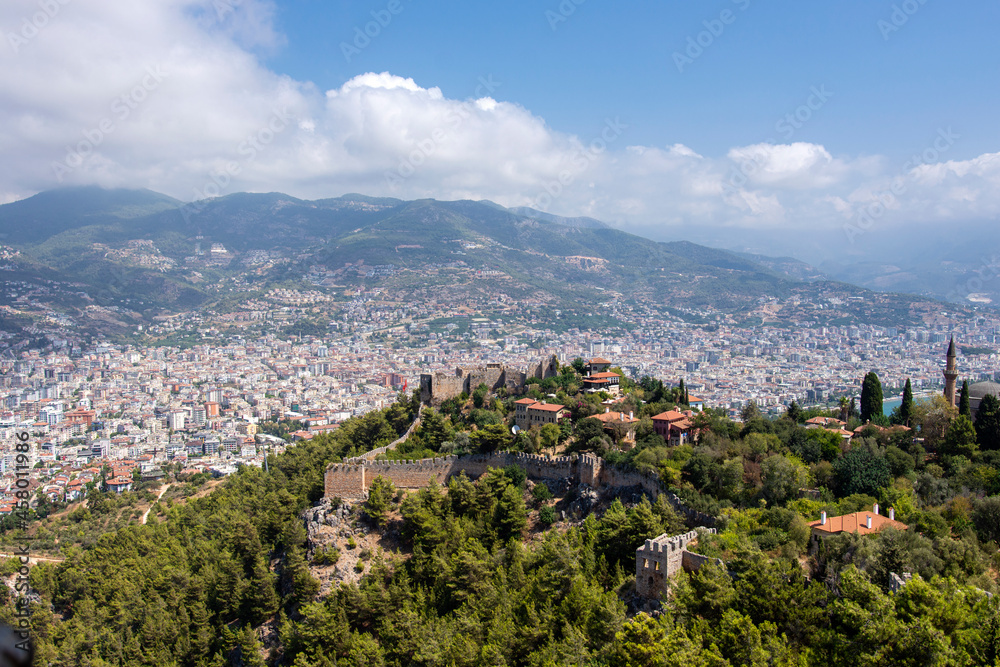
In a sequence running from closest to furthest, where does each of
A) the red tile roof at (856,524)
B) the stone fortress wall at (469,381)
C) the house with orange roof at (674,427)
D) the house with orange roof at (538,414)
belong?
the red tile roof at (856,524)
the house with orange roof at (674,427)
the house with orange roof at (538,414)
the stone fortress wall at (469,381)

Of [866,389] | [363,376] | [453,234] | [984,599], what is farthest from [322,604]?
[453,234]

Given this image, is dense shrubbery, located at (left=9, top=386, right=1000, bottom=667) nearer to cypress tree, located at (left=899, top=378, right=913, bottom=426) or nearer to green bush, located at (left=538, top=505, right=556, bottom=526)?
green bush, located at (left=538, top=505, right=556, bottom=526)

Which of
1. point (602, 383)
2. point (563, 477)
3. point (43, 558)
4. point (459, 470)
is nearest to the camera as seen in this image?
point (563, 477)

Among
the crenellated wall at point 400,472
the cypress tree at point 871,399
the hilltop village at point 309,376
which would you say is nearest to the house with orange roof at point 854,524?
the cypress tree at point 871,399

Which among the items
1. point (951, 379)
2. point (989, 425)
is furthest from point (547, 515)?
point (951, 379)

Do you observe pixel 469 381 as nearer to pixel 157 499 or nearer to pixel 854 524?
pixel 854 524

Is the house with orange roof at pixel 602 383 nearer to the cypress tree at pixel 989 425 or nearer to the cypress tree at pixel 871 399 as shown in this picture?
the cypress tree at pixel 871 399

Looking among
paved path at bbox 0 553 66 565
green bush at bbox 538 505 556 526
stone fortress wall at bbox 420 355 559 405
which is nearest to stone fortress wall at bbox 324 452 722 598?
green bush at bbox 538 505 556 526

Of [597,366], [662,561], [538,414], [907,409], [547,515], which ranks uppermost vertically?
[597,366]
